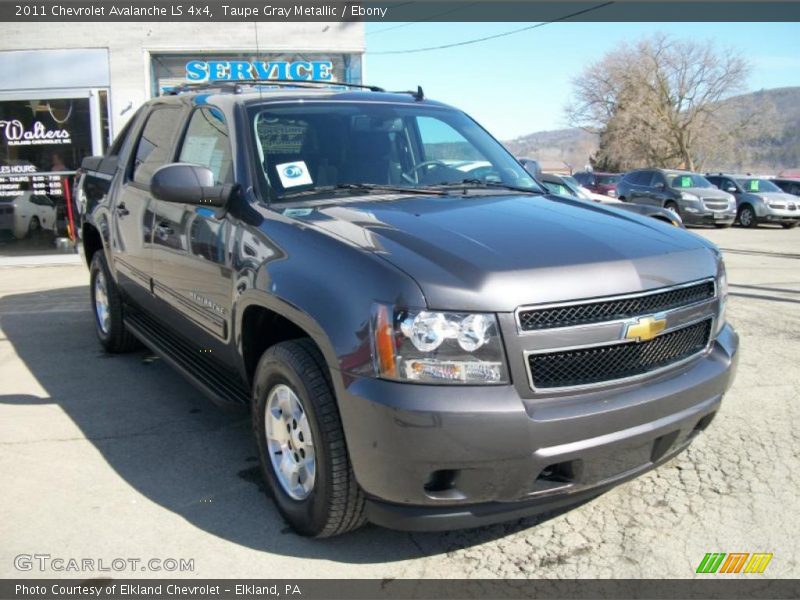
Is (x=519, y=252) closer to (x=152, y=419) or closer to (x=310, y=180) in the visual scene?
(x=310, y=180)

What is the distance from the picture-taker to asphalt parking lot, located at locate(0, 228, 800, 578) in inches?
117

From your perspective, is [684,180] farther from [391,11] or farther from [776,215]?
[391,11]

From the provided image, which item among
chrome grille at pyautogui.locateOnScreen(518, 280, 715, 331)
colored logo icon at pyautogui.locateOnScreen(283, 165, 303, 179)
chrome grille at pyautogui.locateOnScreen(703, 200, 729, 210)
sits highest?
colored logo icon at pyautogui.locateOnScreen(283, 165, 303, 179)

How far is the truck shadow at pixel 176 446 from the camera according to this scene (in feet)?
10.3

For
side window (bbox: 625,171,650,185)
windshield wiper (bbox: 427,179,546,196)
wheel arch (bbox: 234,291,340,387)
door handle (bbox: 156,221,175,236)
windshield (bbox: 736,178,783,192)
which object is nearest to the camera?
wheel arch (bbox: 234,291,340,387)

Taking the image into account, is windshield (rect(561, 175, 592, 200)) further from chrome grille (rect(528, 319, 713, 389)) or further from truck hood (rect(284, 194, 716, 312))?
chrome grille (rect(528, 319, 713, 389))

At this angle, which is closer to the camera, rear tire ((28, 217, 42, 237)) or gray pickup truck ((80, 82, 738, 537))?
gray pickup truck ((80, 82, 738, 537))

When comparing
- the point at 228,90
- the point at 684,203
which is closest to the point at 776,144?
the point at 684,203

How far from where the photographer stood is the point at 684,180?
2161 centimetres

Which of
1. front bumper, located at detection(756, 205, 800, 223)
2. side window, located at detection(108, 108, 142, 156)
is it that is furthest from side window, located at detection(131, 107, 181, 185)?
front bumper, located at detection(756, 205, 800, 223)

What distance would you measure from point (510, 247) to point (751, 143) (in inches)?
2639

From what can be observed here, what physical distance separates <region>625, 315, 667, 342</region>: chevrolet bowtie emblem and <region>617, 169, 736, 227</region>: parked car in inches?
730

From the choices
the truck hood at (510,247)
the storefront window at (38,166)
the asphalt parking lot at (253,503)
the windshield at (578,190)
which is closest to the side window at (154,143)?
the asphalt parking lot at (253,503)

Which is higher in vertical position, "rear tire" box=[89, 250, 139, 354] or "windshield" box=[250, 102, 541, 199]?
"windshield" box=[250, 102, 541, 199]
